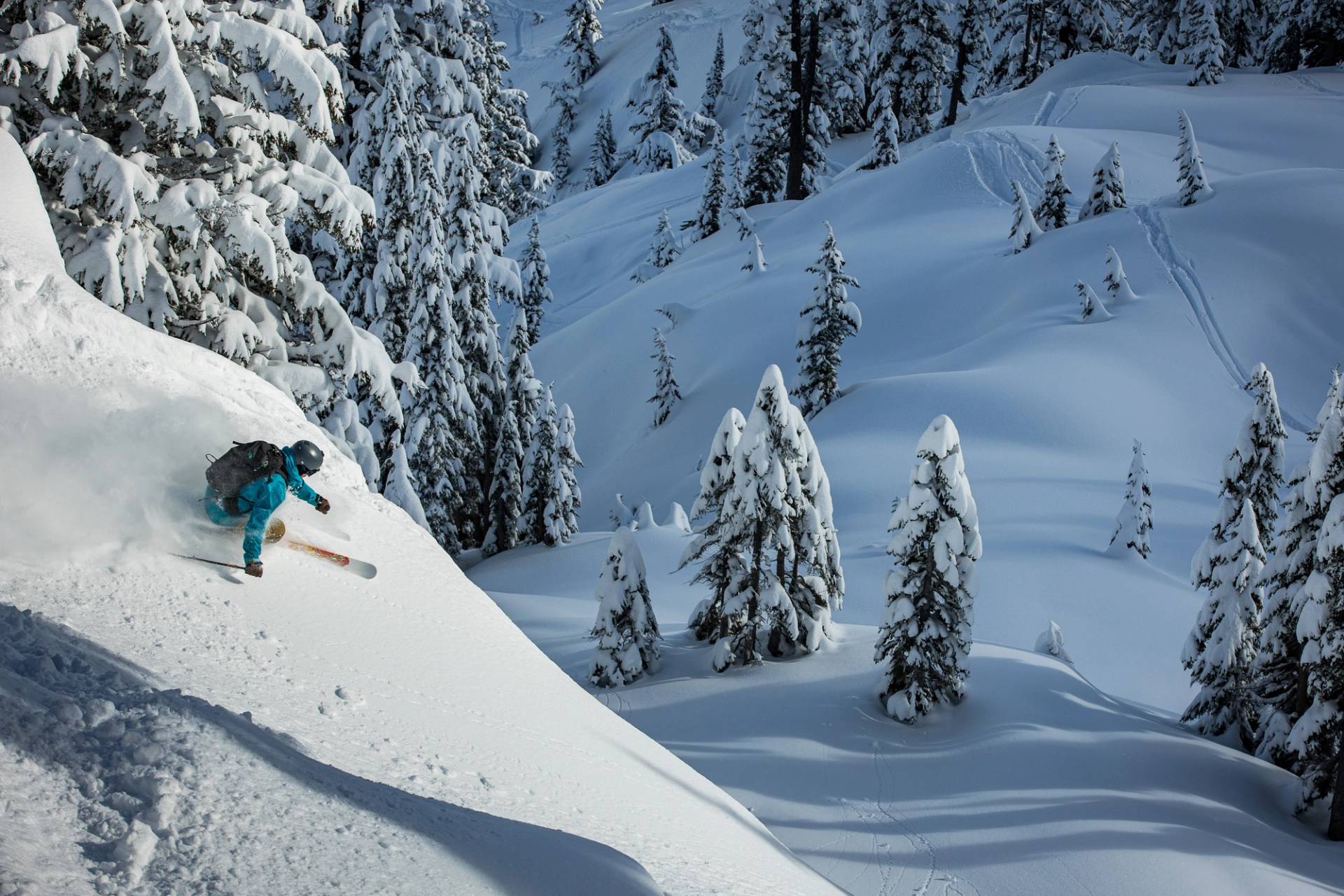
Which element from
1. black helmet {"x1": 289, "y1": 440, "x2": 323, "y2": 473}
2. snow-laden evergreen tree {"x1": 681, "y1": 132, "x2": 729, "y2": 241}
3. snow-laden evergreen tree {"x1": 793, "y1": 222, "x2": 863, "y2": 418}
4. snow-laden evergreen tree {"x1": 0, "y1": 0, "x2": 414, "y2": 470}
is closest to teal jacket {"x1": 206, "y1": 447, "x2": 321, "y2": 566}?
black helmet {"x1": 289, "y1": 440, "x2": 323, "y2": 473}

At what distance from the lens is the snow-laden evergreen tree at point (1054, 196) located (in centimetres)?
3544

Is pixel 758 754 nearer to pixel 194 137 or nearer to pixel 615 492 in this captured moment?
pixel 194 137

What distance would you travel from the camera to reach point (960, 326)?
3356cm

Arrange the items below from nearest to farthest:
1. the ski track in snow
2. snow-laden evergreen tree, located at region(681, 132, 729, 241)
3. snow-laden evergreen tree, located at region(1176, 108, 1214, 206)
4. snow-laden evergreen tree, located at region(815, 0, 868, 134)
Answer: the ski track in snow, snow-laden evergreen tree, located at region(1176, 108, 1214, 206), snow-laden evergreen tree, located at region(815, 0, 868, 134), snow-laden evergreen tree, located at region(681, 132, 729, 241)

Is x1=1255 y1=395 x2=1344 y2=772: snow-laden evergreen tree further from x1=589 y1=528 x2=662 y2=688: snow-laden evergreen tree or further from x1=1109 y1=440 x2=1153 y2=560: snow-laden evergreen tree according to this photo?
x1=589 y1=528 x2=662 y2=688: snow-laden evergreen tree

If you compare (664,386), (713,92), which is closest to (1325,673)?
(664,386)

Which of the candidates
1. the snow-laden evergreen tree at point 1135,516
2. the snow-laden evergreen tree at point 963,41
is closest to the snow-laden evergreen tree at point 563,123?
the snow-laden evergreen tree at point 963,41

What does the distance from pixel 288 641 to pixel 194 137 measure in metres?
7.38

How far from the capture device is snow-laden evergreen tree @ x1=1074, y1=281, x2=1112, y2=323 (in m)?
31.3

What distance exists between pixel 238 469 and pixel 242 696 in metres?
1.94

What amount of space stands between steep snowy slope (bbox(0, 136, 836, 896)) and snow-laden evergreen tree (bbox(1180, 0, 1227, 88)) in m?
55.9

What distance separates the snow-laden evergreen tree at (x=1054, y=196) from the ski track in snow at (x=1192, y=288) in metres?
2.69

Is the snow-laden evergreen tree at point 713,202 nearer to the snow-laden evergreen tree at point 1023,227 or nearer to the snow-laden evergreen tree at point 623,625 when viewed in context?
the snow-laden evergreen tree at point 1023,227

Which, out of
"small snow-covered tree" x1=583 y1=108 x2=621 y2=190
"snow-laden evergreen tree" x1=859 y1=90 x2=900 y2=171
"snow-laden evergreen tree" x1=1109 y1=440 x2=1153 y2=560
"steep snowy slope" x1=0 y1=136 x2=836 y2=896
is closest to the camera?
"steep snowy slope" x1=0 y1=136 x2=836 y2=896
